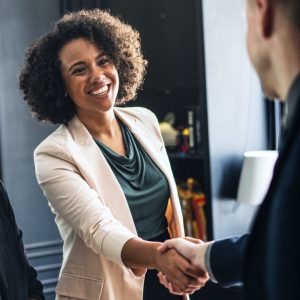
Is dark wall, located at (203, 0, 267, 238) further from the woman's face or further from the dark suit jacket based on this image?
the dark suit jacket

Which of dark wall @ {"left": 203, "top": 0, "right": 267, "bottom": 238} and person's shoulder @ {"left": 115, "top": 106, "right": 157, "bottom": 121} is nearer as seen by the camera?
person's shoulder @ {"left": 115, "top": 106, "right": 157, "bottom": 121}

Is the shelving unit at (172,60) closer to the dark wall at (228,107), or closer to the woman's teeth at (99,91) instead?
the dark wall at (228,107)

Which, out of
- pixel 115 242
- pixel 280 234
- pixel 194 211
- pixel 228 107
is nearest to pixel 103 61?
pixel 115 242

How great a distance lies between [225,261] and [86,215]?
0.45 meters

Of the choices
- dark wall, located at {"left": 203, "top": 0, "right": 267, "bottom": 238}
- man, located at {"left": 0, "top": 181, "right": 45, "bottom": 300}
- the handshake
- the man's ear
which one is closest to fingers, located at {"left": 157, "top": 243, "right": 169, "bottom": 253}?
the handshake

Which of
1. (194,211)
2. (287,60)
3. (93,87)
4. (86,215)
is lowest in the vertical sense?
(194,211)

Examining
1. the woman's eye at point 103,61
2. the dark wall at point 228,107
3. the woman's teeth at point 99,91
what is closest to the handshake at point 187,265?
the woman's teeth at point 99,91

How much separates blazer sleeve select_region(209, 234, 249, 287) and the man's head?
674 mm

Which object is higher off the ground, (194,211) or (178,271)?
(178,271)

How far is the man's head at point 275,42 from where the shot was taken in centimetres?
102

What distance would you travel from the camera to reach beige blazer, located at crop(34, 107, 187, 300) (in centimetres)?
192

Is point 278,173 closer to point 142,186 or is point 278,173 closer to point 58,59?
point 142,186

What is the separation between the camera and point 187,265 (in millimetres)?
1854

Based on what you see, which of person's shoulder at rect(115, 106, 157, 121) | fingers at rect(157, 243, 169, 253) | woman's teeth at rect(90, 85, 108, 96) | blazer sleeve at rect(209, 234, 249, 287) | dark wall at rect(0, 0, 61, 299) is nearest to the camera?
blazer sleeve at rect(209, 234, 249, 287)
